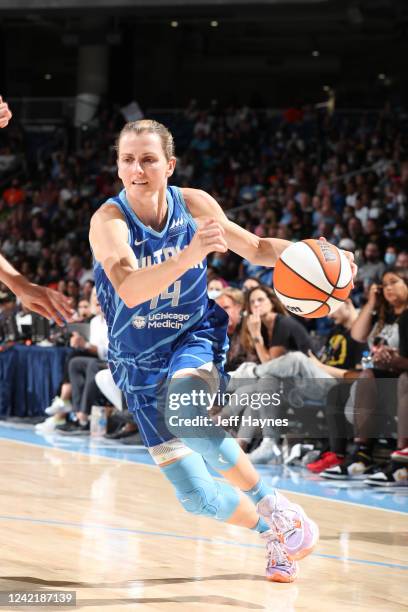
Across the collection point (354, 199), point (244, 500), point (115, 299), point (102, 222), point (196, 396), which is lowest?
point (244, 500)

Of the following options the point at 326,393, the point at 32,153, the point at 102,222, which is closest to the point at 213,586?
the point at 102,222

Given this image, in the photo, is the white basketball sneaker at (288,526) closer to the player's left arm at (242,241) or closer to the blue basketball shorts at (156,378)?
the blue basketball shorts at (156,378)

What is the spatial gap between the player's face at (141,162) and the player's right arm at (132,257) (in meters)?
0.15

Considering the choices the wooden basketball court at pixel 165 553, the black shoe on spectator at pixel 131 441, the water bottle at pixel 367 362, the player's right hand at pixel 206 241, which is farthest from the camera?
the black shoe on spectator at pixel 131 441

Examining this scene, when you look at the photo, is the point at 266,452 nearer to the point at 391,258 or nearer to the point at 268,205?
the point at 391,258

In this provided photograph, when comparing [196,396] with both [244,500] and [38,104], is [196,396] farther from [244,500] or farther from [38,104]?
[38,104]

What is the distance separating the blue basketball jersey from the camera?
422 centimetres

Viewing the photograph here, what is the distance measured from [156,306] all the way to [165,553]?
4.86ft

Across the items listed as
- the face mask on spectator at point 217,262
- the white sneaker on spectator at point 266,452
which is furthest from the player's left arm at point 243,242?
the face mask on spectator at point 217,262

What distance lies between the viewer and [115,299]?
13.9ft

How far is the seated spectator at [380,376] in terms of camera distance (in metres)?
7.48

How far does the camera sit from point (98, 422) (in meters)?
10.1

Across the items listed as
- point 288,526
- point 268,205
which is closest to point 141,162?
point 288,526

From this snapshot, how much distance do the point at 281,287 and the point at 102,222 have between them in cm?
85
